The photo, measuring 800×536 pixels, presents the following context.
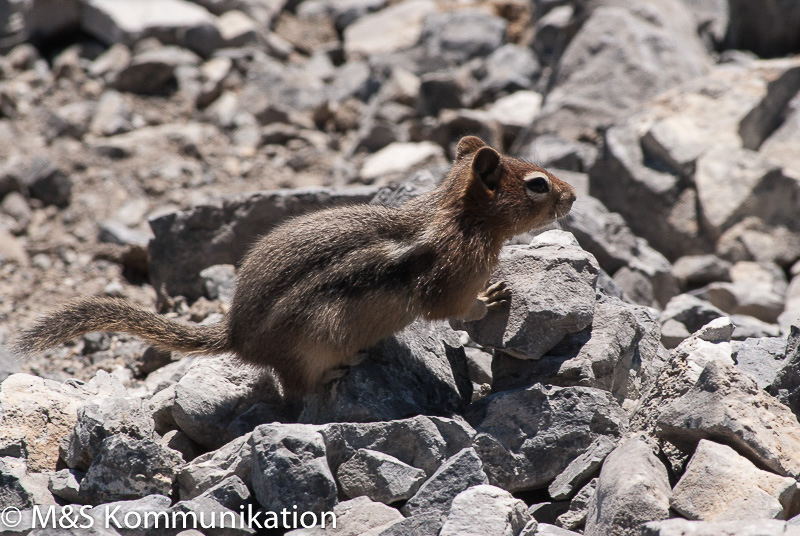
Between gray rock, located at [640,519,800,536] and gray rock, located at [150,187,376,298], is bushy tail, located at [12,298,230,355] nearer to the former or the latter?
gray rock, located at [150,187,376,298]

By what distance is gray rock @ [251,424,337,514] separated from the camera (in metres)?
4.20

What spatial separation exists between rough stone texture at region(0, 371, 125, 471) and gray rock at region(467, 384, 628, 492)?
8.20ft

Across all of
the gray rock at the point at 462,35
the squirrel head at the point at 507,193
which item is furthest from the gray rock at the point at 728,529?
the gray rock at the point at 462,35

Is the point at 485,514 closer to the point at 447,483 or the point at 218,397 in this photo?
the point at 447,483

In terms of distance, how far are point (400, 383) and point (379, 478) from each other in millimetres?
894

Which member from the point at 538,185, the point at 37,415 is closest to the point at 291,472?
the point at 37,415

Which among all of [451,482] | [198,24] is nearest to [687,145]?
Result: [451,482]

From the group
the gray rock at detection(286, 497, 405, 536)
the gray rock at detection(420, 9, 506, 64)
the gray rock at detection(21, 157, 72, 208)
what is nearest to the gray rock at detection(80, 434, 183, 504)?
the gray rock at detection(286, 497, 405, 536)

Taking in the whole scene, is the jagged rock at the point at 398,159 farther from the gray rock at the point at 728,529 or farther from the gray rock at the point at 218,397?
the gray rock at the point at 728,529

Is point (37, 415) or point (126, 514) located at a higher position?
point (126, 514)

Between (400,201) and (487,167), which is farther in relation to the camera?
(400,201)

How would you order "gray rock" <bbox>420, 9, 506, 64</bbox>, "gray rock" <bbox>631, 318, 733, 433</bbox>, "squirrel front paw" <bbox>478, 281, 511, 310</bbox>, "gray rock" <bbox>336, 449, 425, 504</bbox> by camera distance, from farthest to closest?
"gray rock" <bbox>420, 9, 506, 64</bbox> → "squirrel front paw" <bbox>478, 281, 511, 310</bbox> → "gray rock" <bbox>631, 318, 733, 433</bbox> → "gray rock" <bbox>336, 449, 425, 504</bbox>

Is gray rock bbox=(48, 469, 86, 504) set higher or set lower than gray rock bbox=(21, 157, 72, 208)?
higher

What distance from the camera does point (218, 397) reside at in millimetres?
5434
